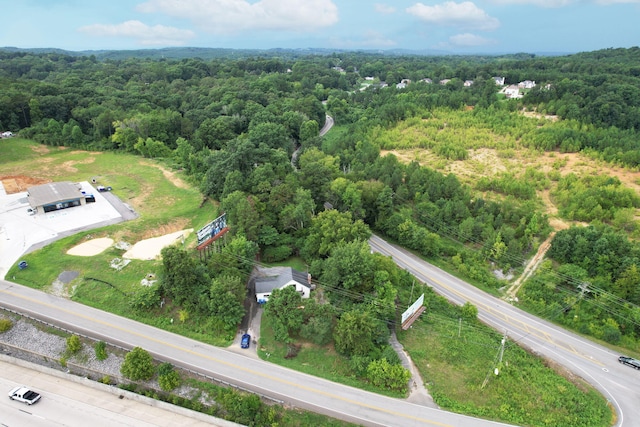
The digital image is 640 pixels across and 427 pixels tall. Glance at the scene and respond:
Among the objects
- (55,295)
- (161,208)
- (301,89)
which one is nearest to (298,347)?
(55,295)

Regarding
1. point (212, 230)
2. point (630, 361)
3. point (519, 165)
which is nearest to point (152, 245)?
point (212, 230)

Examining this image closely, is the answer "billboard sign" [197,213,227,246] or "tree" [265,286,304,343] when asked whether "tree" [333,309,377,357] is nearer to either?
"tree" [265,286,304,343]

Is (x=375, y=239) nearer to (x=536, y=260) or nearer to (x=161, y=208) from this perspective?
(x=536, y=260)

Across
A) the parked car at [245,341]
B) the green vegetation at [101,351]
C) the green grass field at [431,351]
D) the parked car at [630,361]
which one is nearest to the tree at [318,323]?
the green grass field at [431,351]

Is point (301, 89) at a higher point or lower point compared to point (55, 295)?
higher

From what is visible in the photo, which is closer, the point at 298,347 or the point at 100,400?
the point at 100,400

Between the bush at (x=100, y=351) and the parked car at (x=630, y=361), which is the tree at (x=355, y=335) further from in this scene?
the parked car at (x=630, y=361)
